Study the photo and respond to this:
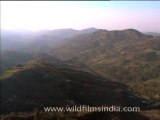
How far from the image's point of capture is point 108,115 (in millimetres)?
50969

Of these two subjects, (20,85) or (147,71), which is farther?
(147,71)

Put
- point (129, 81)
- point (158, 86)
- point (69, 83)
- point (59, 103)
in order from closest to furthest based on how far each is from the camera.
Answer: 1. point (59, 103)
2. point (69, 83)
3. point (158, 86)
4. point (129, 81)

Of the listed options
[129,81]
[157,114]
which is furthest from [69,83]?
[129,81]

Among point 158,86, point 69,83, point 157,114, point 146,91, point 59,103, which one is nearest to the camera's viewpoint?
point 59,103

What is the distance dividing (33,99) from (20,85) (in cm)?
1272

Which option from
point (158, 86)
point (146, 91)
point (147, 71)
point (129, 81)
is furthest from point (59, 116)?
point (147, 71)

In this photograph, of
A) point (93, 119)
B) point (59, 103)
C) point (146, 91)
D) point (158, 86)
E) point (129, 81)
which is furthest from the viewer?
point (129, 81)

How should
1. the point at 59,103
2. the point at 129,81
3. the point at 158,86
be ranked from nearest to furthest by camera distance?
the point at 59,103
the point at 158,86
the point at 129,81

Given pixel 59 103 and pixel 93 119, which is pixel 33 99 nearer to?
pixel 59 103

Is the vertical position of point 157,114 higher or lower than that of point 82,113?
lower

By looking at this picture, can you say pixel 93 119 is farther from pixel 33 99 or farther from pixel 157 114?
pixel 157 114

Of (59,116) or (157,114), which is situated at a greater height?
(59,116)

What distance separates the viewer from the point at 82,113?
4969cm

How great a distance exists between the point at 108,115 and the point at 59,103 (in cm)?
4411
